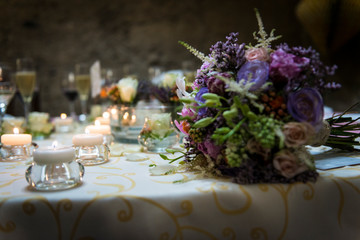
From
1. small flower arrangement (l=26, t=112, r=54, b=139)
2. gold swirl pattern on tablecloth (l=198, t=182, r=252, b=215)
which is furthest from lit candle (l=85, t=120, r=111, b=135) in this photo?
gold swirl pattern on tablecloth (l=198, t=182, r=252, b=215)

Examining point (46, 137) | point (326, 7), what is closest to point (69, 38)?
point (46, 137)

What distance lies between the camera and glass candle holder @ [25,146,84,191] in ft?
2.39

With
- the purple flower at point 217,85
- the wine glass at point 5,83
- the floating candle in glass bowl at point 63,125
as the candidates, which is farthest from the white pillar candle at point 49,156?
the floating candle in glass bowl at point 63,125

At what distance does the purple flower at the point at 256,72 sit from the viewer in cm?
74

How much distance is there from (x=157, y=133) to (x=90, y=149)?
26 cm

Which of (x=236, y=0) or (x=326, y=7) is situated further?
(x=236, y=0)

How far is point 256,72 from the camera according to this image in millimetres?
747

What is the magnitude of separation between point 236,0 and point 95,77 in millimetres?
3161

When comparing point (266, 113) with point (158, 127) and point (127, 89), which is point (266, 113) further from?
point (127, 89)

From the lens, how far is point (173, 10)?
15.7 feet

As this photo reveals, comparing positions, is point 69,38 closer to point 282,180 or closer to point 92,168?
point 92,168

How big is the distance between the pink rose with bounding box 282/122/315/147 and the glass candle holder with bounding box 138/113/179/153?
0.56 metres

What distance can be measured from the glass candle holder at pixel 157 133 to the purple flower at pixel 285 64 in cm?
53

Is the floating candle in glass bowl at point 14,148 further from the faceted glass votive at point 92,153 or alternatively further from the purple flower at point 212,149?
the purple flower at point 212,149
